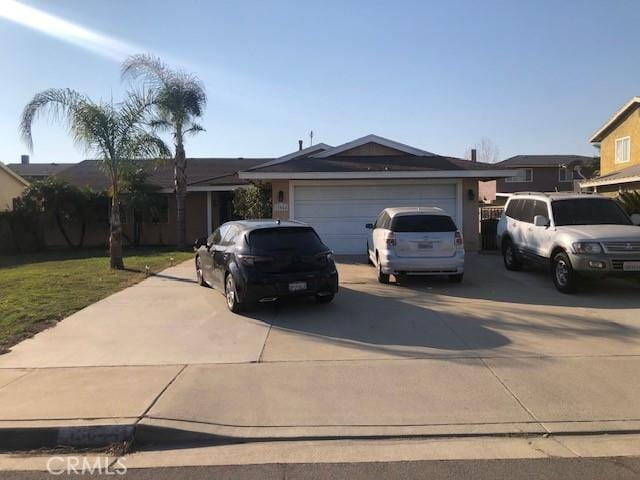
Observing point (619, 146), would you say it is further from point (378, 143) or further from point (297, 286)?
point (297, 286)

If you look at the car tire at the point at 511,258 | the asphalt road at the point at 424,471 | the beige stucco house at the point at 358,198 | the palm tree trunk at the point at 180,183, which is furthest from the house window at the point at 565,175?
the asphalt road at the point at 424,471

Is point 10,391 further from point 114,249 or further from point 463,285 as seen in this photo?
point 114,249

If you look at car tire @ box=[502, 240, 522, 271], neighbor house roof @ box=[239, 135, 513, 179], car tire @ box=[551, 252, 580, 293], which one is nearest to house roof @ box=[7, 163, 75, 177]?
neighbor house roof @ box=[239, 135, 513, 179]

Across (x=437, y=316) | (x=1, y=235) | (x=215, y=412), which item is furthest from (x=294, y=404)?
(x=1, y=235)

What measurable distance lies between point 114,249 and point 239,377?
10592 mm

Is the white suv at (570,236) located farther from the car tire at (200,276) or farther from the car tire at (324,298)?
the car tire at (200,276)

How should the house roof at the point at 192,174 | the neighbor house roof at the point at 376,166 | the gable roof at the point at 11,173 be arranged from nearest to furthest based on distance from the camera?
the neighbor house roof at the point at 376,166
the house roof at the point at 192,174
the gable roof at the point at 11,173

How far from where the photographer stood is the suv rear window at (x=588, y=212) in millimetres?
11586

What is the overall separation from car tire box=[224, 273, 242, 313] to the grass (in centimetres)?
275

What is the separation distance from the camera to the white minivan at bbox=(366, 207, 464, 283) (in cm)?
1158

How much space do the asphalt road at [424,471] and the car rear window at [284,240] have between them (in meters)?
5.37

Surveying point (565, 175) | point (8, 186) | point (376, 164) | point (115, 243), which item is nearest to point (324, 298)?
point (115, 243)

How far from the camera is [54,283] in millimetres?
12758

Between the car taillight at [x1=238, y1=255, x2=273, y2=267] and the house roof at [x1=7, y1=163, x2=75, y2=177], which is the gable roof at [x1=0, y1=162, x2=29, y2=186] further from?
the car taillight at [x1=238, y1=255, x2=273, y2=267]
